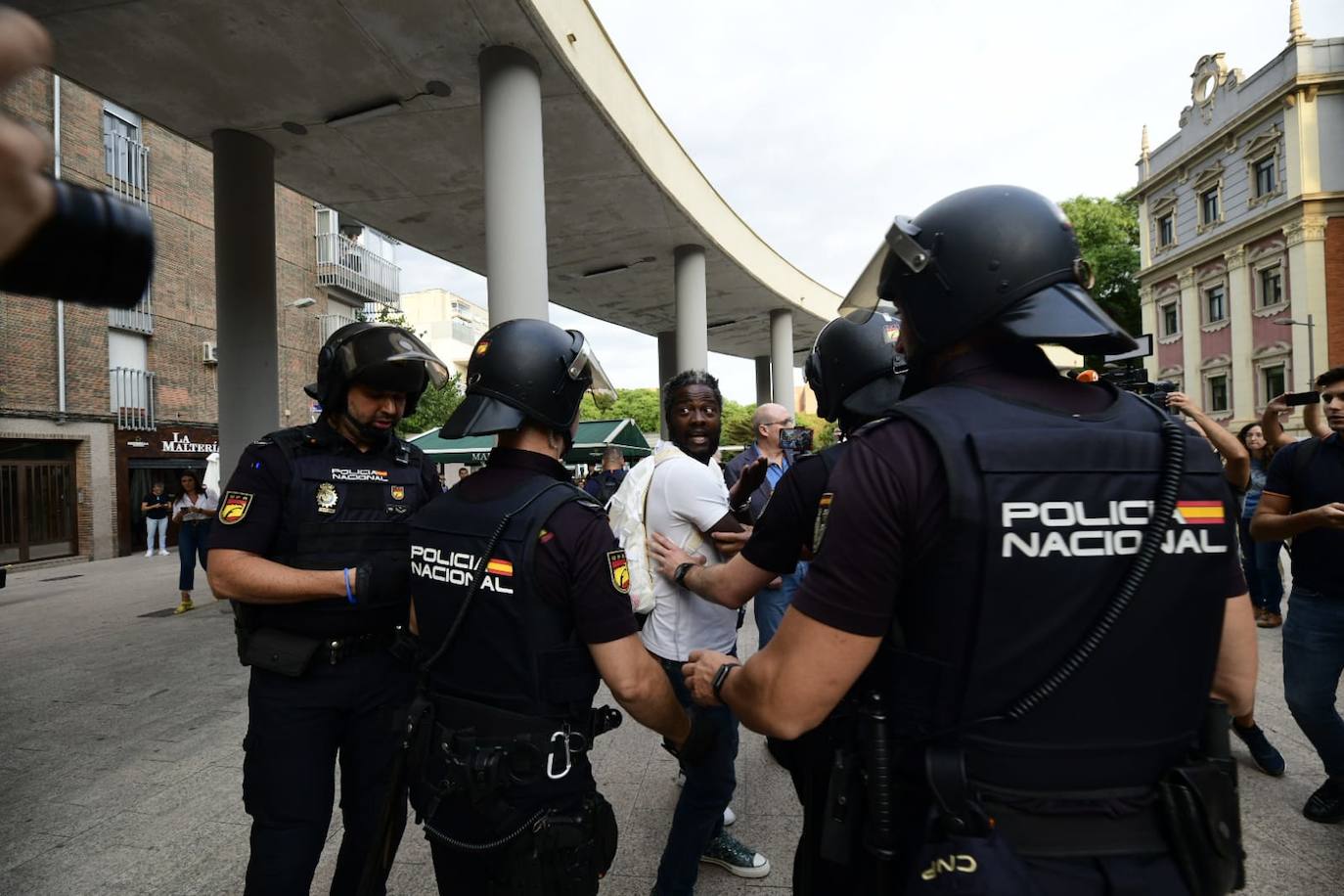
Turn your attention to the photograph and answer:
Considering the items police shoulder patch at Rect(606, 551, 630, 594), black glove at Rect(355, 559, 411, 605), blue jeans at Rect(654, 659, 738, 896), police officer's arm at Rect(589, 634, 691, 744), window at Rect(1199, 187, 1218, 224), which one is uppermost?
window at Rect(1199, 187, 1218, 224)

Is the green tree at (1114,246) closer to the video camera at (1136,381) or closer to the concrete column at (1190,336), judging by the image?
the concrete column at (1190,336)

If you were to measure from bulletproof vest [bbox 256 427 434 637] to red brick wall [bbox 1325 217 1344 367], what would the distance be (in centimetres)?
3335

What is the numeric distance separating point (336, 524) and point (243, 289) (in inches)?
254

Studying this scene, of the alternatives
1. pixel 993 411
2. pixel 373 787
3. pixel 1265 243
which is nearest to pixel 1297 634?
pixel 993 411

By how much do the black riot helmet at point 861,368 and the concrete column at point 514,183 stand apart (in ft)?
14.4

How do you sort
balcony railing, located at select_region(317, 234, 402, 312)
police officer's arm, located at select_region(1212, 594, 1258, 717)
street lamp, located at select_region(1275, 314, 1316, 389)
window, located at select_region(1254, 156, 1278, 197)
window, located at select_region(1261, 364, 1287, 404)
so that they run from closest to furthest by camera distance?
police officer's arm, located at select_region(1212, 594, 1258, 717), balcony railing, located at select_region(317, 234, 402, 312), street lamp, located at select_region(1275, 314, 1316, 389), window, located at select_region(1261, 364, 1287, 404), window, located at select_region(1254, 156, 1278, 197)

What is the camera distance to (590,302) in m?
14.8

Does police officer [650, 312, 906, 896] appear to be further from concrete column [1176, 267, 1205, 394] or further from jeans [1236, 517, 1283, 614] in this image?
concrete column [1176, 267, 1205, 394]

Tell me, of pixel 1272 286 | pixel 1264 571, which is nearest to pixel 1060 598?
pixel 1264 571

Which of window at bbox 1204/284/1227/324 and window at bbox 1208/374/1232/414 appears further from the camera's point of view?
window at bbox 1204/284/1227/324

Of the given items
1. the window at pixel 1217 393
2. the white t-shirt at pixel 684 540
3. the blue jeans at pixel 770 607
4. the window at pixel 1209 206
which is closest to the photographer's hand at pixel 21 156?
the white t-shirt at pixel 684 540

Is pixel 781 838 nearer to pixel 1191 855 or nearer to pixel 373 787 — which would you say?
pixel 373 787

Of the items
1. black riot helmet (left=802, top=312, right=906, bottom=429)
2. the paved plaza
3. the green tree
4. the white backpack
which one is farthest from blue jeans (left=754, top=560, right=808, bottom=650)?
the green tree

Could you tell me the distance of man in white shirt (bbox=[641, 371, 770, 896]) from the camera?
249 centimetres
